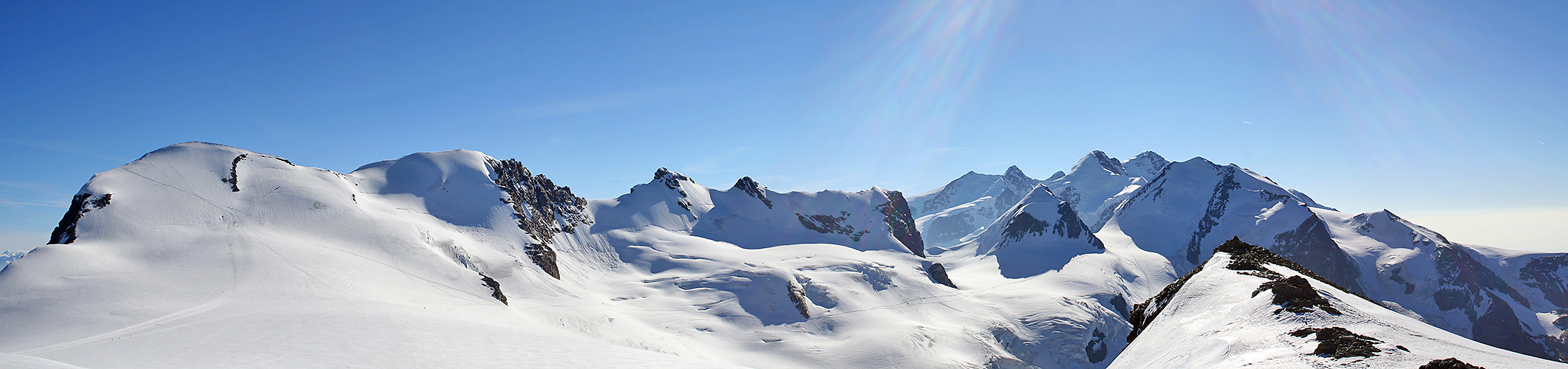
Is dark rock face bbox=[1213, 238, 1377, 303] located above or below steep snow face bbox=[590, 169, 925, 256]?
below

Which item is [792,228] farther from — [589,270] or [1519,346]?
[1519,346]

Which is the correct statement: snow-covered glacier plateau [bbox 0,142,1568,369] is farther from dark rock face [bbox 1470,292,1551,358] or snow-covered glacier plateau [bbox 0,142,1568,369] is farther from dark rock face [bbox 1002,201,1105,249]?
dark rock face [bbox 1002,201,1105,249]

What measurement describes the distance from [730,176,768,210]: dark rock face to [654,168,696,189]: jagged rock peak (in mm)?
16773

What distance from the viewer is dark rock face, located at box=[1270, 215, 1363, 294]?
165 m

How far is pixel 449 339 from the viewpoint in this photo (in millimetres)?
36000

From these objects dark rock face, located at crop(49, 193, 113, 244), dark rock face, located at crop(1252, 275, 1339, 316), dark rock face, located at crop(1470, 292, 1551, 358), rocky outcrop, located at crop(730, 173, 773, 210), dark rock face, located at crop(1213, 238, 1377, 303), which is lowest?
dark rock face, located at crop(1470, 292, 1551, 358)

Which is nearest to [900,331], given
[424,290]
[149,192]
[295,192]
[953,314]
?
[953,314]

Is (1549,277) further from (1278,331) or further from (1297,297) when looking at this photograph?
(1278,331)

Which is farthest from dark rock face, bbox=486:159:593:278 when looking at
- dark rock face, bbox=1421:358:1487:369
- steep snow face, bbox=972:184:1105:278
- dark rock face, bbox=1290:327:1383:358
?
steep snow face, bbox=972:184:1105:278

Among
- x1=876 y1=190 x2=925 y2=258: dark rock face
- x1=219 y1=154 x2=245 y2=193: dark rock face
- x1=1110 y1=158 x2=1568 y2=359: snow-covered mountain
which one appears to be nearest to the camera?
x1=219 y1=154 x2=245 y2=193: dark rock face

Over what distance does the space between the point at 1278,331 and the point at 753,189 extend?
157 metres

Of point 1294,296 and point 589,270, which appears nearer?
point 1294,296

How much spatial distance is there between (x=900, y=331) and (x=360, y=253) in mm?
71026

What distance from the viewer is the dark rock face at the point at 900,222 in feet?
586
